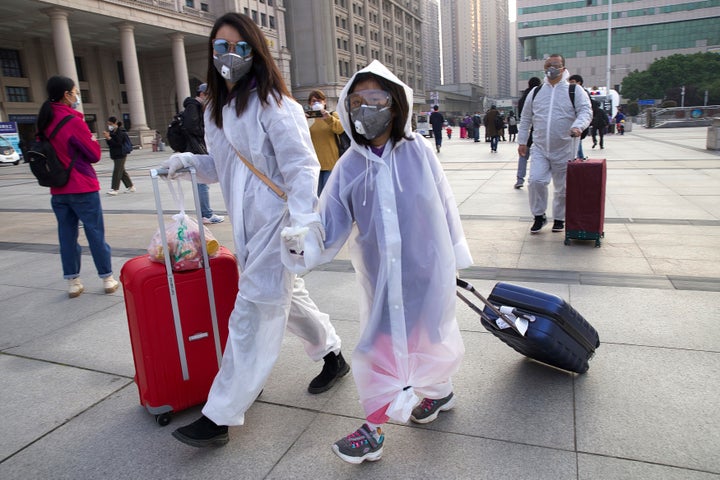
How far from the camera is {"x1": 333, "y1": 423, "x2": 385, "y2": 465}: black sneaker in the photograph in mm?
2135

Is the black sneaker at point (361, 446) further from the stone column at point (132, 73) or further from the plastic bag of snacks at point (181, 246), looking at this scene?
the stone column at point (132, 73)

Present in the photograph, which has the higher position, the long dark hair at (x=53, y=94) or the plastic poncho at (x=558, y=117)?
the long dark hair at (x=53, y=94)

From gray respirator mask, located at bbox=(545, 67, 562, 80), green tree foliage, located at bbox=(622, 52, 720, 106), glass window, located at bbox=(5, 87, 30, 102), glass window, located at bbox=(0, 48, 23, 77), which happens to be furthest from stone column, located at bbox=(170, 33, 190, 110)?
green tree foliage, located at bbox=(622, 52, 720, 106)

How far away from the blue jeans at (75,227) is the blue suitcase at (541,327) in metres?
3.50

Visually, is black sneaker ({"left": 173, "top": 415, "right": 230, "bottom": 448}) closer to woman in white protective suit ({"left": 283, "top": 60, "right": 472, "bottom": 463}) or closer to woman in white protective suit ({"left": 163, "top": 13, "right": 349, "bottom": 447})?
woman in white protective suit ({"left": 163, "top": 13, "right": 349, "bottom": 447})

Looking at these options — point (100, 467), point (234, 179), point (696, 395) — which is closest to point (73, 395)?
point (100, 467)

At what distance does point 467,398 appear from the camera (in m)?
2.65

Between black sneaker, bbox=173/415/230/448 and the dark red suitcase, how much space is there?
14.2ft

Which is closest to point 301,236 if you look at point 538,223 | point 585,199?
point 585,199

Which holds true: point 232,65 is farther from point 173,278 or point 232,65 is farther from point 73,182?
point 73,182

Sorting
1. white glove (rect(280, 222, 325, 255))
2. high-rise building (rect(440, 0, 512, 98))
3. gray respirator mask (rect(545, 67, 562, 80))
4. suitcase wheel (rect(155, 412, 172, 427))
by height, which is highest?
high-rise building (rect(440, 0, 512, 98))

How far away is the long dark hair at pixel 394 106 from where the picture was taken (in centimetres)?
214

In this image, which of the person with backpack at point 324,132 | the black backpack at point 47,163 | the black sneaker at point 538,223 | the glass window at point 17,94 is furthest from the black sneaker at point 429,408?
the glass window at point 17,94

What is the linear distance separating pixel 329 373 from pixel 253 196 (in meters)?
1.13
